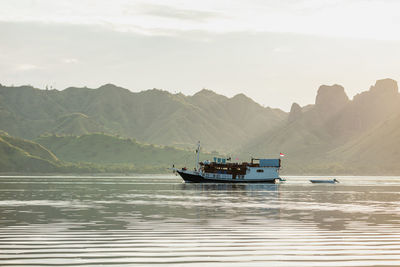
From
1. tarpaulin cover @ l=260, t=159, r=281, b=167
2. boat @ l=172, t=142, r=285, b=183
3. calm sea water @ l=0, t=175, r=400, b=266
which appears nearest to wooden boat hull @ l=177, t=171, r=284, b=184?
boat @ l=172, t=142, r=285, b=183

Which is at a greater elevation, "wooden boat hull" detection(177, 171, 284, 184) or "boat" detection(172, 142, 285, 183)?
"boat" detection(172, 142, 285, 183)

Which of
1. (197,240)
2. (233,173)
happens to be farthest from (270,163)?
(197,240)

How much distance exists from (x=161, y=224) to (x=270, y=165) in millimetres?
149353

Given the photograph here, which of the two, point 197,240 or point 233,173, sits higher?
point 233,173

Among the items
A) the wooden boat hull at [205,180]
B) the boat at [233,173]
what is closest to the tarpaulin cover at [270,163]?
the boat at [233,173]

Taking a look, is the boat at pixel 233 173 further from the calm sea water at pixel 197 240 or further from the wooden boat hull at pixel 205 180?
the calm sea water at pixel 197 240

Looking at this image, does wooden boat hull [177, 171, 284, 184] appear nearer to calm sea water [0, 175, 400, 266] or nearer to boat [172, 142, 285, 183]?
boat [172, 142, 285, 183]

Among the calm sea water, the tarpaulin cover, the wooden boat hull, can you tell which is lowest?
the wooden boat hull

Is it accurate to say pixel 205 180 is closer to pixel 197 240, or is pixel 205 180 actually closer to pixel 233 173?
pixel 233 173

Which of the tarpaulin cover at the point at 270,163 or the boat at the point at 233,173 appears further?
the tarpaulin cover at the point at 270,163

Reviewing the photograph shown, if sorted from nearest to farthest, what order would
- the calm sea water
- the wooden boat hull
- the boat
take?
the calm sea water < the wooden boat hull < the boat

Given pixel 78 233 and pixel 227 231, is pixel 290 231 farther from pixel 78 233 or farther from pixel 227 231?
pixel 78 233

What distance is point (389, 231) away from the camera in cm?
4541

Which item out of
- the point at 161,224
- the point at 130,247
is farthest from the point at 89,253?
the point at 161,224
